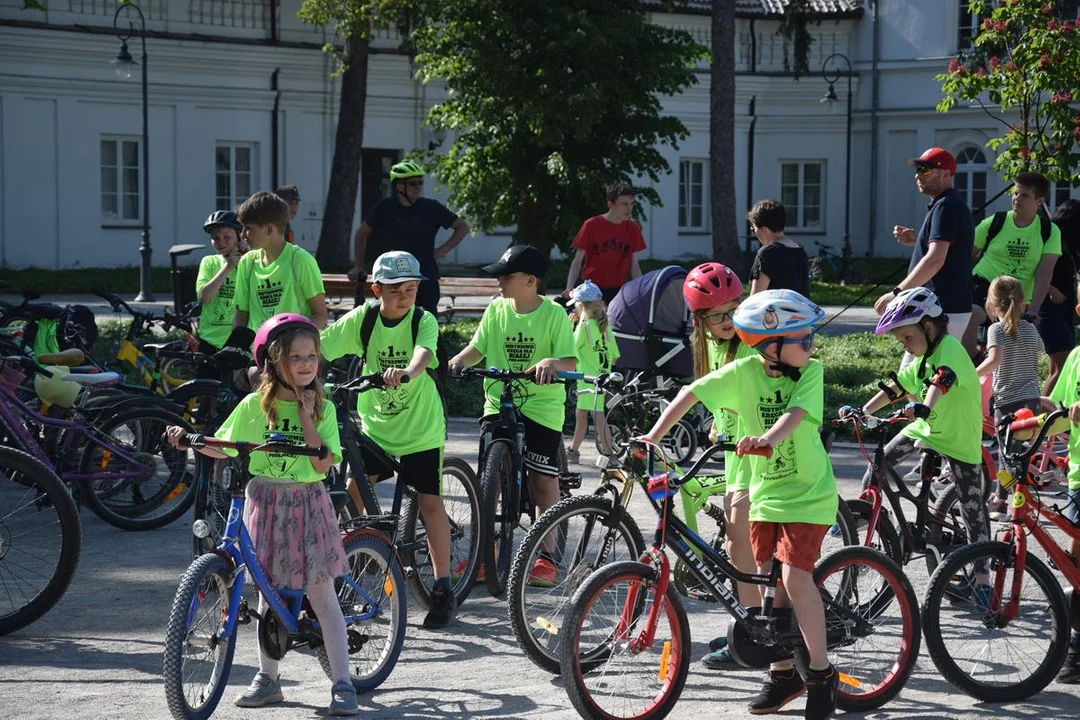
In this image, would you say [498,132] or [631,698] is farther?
[498,132]

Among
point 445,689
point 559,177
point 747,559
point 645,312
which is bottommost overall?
point 445,689

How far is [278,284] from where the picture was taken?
27.0 feet

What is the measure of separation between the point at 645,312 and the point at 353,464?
17.7ft

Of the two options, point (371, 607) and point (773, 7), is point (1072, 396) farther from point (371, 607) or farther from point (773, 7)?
point (773, 7)

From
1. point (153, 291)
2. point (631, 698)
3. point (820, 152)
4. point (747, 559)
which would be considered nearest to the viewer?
point (631, 698)

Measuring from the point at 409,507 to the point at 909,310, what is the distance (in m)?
2.36

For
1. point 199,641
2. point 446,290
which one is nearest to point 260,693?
point 199,641

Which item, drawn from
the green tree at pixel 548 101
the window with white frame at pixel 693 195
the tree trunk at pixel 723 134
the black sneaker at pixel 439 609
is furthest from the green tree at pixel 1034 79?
the window with white frame at pixel 693 195

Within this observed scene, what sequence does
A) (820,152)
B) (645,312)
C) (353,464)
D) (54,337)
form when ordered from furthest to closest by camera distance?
(820,152) < (645,312) < (54,337) < (353,464)

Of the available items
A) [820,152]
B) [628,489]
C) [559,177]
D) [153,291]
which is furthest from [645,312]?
[820,152]

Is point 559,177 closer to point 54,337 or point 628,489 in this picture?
point 54,337

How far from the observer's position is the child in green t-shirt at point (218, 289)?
31.2 feet

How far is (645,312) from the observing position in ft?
39.1

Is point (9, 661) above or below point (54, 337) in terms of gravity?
below
